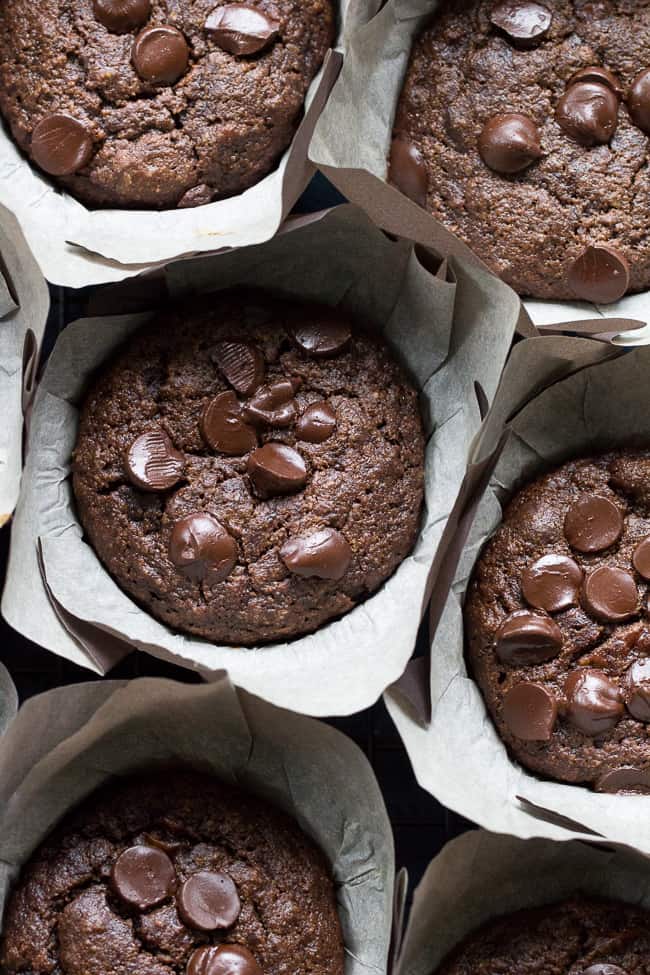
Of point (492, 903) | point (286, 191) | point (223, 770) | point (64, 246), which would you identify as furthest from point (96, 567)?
point (492, 903)

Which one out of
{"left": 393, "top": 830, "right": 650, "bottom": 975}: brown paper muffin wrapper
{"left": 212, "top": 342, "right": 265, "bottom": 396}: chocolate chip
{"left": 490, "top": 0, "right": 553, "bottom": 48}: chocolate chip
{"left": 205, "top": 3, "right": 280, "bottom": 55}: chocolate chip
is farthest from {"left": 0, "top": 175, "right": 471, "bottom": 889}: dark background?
{"left": 490, "top": 0, "right": 553, "bottom": 48}: chocolate chip

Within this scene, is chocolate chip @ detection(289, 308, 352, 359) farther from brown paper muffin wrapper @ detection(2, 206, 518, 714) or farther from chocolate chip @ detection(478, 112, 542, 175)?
chocolate chip @ detection(478, 112, 542, 175)

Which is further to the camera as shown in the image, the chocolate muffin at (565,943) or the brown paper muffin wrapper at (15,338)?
the chocolate muffin at (565,943)

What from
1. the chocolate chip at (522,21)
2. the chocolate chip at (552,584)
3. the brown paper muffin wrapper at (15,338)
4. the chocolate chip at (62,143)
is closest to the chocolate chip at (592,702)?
the chocolate chip at (552,584)

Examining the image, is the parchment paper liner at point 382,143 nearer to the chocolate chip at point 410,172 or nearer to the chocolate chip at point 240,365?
the chocolate chip at point 410,172

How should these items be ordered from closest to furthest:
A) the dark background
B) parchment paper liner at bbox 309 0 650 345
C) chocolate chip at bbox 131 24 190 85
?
parchment paper liner at bbox 309 0 650 345 < chocolate chip at bbox 131 24 190 85 < the dark background
